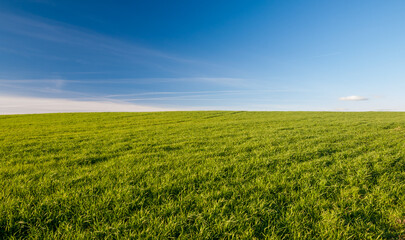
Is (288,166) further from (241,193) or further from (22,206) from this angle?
(22,206)

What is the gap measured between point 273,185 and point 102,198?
4.05m

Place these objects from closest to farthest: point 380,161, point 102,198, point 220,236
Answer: point 220,236, point 102,198, point 380,161

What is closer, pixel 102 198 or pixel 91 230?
pixel 91 230

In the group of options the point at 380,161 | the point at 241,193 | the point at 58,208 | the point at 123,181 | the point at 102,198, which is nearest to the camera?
the point at 58,208

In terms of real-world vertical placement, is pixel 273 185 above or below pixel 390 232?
above

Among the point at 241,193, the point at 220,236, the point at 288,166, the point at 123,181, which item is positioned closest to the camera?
the point at 220,236

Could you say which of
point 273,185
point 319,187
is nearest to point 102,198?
point 273,185

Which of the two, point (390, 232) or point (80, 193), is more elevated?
point (80, 193)

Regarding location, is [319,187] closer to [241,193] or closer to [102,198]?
[241,193]

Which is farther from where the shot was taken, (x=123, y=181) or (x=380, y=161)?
(x=380, y=161)

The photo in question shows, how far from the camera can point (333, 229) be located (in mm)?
3025

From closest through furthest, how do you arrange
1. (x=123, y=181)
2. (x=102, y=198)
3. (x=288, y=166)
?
(x=102, y=198)
(x=123, y=181)
(x=288, y=166)

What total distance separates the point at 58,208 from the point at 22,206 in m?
0.77

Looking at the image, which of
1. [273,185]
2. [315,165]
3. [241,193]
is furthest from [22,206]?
[315,165]
